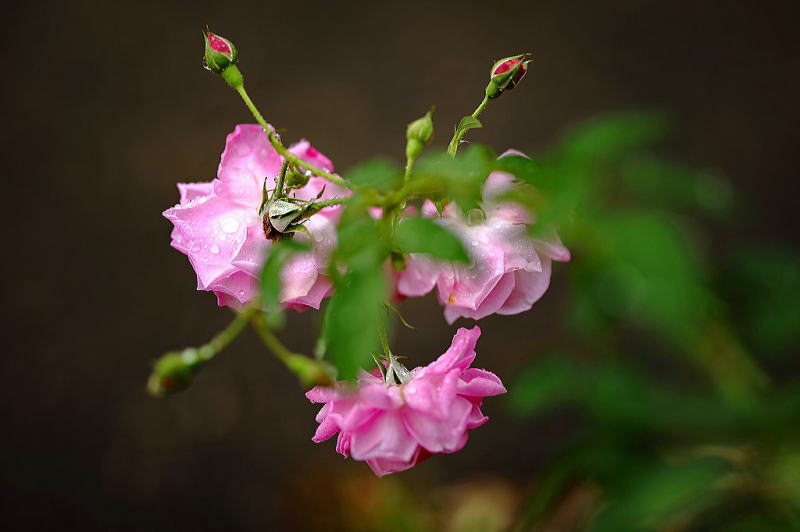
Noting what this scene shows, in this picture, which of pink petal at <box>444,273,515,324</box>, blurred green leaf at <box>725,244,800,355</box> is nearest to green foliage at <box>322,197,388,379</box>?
pink petal at <box>444,273,515,324</box>

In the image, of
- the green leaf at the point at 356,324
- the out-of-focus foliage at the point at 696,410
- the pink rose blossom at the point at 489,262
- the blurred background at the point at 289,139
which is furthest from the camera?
the blurred background at the point at 289,139

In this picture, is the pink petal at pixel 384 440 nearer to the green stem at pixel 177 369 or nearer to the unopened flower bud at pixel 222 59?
the green stem at pixel 177 369

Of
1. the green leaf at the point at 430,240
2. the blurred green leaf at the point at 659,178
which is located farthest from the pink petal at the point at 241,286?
the blurred green leaf at the point at 659,178

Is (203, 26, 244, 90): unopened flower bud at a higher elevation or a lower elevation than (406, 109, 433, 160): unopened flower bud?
lower

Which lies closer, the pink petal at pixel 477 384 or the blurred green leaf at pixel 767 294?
the pink petal at pixel 477 384

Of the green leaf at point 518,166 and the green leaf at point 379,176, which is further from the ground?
the green leaf at point 518,166

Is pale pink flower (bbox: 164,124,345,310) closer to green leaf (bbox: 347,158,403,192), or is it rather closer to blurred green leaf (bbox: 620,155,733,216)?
green leaf (bbox: 347,158,403,192)

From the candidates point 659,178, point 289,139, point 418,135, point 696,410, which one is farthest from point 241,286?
point 289,139
